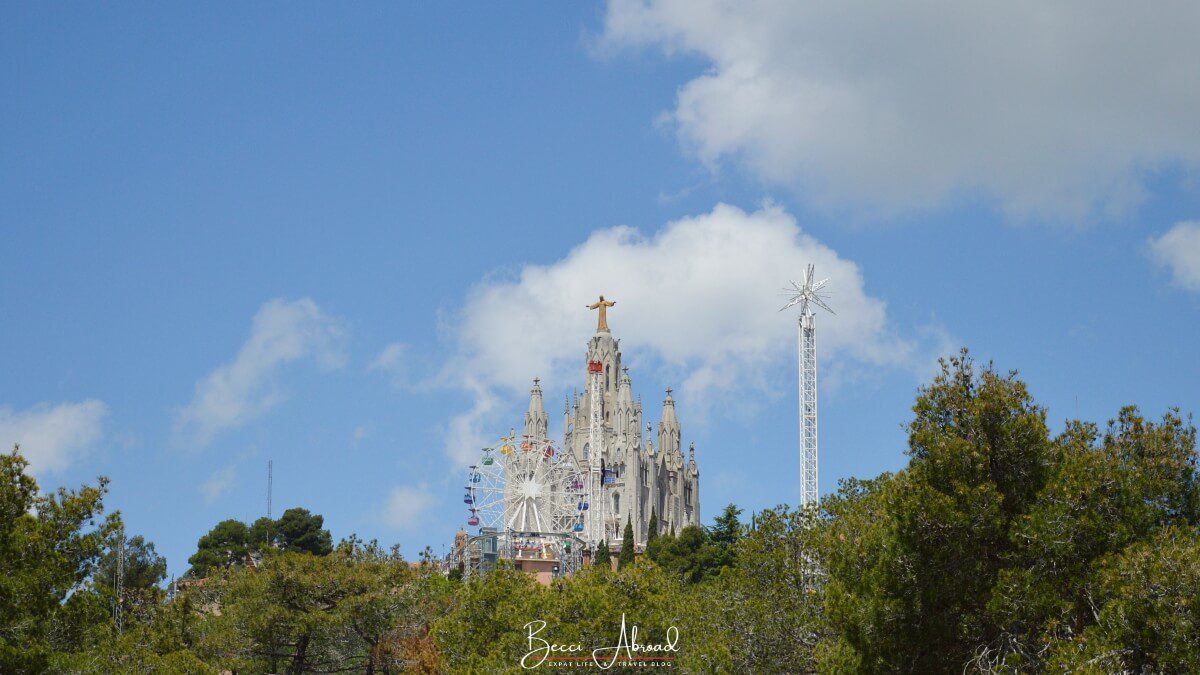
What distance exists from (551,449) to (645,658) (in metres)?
57.5

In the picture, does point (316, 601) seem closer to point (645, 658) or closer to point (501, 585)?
point (501, 585)

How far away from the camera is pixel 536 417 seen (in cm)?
13650

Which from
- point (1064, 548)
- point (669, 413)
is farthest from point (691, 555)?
point (1064, 548)

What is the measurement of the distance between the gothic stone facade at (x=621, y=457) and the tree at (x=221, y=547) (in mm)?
33753

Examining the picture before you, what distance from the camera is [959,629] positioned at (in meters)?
26.0

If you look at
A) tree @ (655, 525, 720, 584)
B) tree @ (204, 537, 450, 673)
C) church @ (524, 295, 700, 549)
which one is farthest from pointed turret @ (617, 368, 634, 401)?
tree @ (204, 537, 450, 673)

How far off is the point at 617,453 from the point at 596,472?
8.08m

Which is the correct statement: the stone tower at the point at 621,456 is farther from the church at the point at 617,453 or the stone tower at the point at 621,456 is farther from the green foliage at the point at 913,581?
the green foliage at the point at 913,581

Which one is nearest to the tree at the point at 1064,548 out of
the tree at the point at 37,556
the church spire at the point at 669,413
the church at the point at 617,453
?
the tree at the point at 37,556

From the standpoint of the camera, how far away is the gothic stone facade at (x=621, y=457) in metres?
126

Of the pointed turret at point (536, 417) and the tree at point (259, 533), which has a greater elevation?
the pointed turret at point (536, 417)

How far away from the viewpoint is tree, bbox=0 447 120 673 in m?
29.3

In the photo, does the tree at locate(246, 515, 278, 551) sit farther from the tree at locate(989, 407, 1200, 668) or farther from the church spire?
the tree at locate(989, 407, 1200, 668)

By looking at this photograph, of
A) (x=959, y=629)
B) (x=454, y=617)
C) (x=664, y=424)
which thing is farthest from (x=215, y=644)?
(x=664, y=424)
